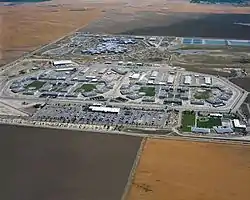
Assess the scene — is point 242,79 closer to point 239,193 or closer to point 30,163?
point 239,193

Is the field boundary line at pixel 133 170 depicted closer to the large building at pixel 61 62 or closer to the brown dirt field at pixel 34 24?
the large building at pixel 61 62

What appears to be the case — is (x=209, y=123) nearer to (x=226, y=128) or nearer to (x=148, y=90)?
(x=226, y=128)

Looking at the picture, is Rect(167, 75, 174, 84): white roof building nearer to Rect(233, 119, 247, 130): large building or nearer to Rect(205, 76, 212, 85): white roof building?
Rect(205, 76, 212, 85): white roof building

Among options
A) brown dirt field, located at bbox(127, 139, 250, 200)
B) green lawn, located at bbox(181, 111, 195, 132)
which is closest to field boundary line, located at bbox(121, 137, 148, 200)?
brown dirt field, located at bbox(127, 139, 250, 200)

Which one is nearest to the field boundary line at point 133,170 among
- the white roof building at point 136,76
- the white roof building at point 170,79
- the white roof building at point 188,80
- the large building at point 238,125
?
the large building at point 238,125

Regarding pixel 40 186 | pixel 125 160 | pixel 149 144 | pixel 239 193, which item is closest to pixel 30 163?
pixel 40 186

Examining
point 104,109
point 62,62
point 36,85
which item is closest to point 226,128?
point 104,109
